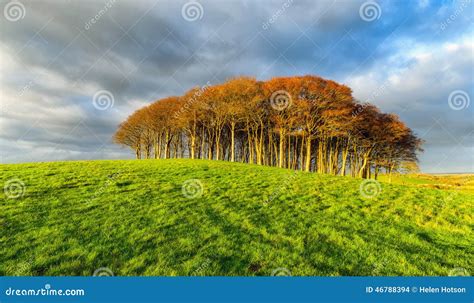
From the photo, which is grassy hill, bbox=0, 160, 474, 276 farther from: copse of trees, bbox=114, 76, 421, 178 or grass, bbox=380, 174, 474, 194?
grass, bbox=380, 174, 474, 194

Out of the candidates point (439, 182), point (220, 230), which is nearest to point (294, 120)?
point (220, 230)

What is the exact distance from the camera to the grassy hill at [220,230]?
312 inches

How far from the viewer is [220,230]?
35.0ft

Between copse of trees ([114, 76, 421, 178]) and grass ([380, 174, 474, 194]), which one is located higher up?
copse of trees ([114, 76, 421, 178])

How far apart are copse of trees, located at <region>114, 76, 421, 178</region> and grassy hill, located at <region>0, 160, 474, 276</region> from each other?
2230 cm

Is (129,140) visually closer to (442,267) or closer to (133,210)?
(133,210)

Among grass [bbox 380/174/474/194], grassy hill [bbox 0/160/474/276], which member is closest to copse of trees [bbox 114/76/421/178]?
grass [bbox 380/174/474/194]

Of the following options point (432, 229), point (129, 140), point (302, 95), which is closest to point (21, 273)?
point (432, 229)

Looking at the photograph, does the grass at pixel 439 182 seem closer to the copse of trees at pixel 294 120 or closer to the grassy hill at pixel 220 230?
the copse of trees at pixel 294 120

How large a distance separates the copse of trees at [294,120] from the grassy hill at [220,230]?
2230 centimetres

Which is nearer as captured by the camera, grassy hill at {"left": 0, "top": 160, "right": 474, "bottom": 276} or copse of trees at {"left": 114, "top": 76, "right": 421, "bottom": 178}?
grassy hill at {"left": 0, "top": 160, "right": 474, "bottom": 276}

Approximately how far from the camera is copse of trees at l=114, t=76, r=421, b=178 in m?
39.7

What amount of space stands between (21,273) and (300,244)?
8782 mm

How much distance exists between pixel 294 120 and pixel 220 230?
3175cm
